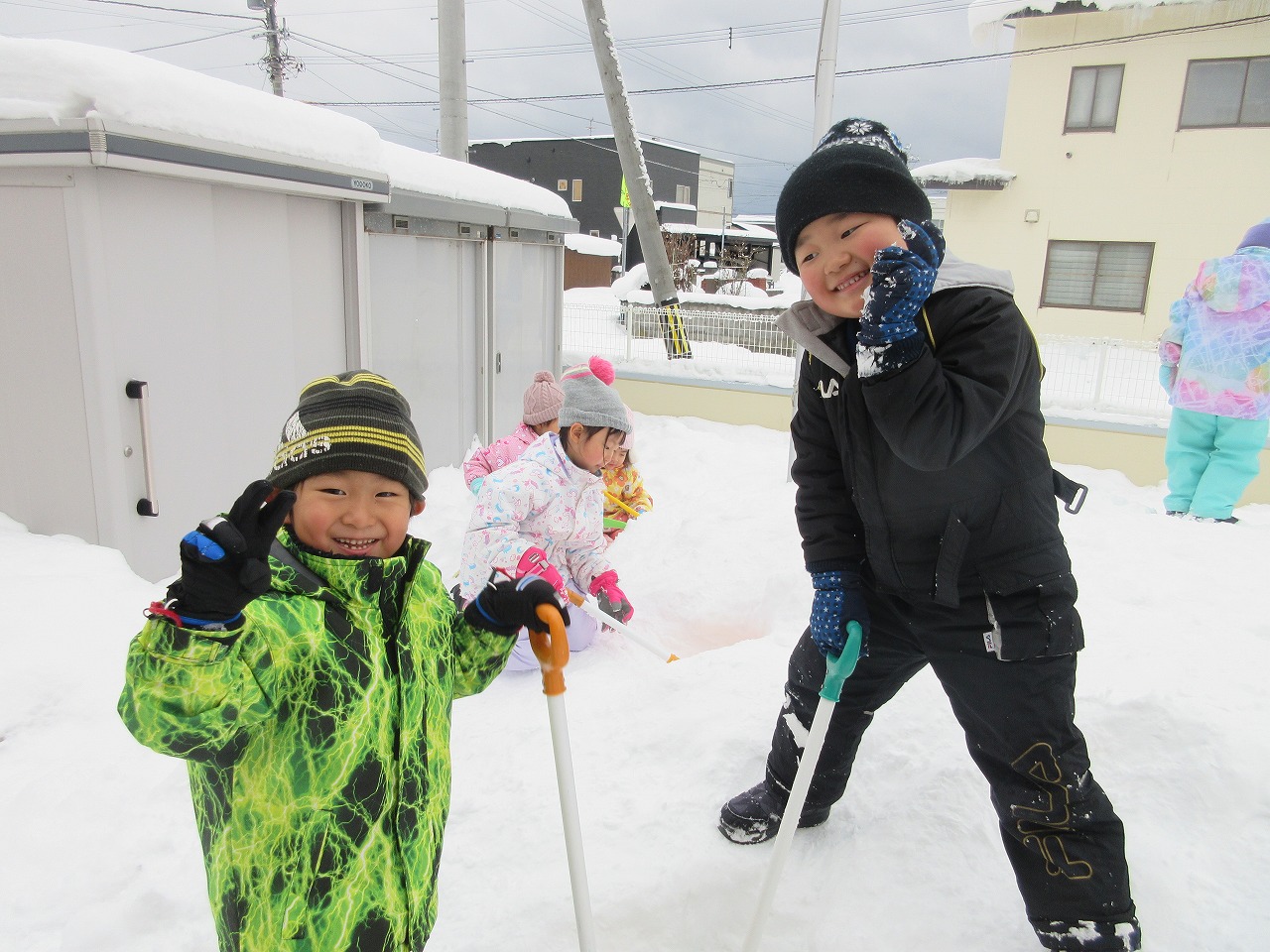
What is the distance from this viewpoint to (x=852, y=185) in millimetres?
1748

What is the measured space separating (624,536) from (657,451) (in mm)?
2344

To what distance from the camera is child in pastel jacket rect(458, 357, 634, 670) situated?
347 centimetres

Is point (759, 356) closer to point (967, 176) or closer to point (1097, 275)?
point (967, 176)

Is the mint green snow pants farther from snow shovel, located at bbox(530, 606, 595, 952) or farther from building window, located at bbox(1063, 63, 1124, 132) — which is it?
building window, located at bbox(1063, 63, 1124, 132)

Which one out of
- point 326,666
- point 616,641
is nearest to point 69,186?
point 616,641

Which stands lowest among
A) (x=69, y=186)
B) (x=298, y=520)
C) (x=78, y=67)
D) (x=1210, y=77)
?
(x=298, y=520)

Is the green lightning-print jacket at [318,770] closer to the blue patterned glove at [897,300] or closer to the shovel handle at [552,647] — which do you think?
the shovel handle at [552,647]

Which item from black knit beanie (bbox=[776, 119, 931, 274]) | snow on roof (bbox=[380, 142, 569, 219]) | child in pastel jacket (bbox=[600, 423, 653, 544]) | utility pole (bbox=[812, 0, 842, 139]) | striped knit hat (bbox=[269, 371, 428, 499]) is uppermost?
utility pole (bbox=[812, 0, 842, 139])

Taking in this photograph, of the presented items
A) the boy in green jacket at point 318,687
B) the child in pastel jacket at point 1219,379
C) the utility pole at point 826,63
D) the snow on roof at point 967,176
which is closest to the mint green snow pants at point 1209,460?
the child in pastel jacket at point 1219,379

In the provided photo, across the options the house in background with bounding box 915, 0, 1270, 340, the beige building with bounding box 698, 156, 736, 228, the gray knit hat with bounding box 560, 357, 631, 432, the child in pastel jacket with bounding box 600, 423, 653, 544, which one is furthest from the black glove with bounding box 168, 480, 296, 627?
the beige building with bounding box 698, 156, 736, 228

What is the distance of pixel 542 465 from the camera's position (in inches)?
146

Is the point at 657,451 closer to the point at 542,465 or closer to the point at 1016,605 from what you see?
the point at 542,465

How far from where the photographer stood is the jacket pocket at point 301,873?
1.35 metres

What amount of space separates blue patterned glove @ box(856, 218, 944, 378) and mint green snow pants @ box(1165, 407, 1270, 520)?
558 centimetres
